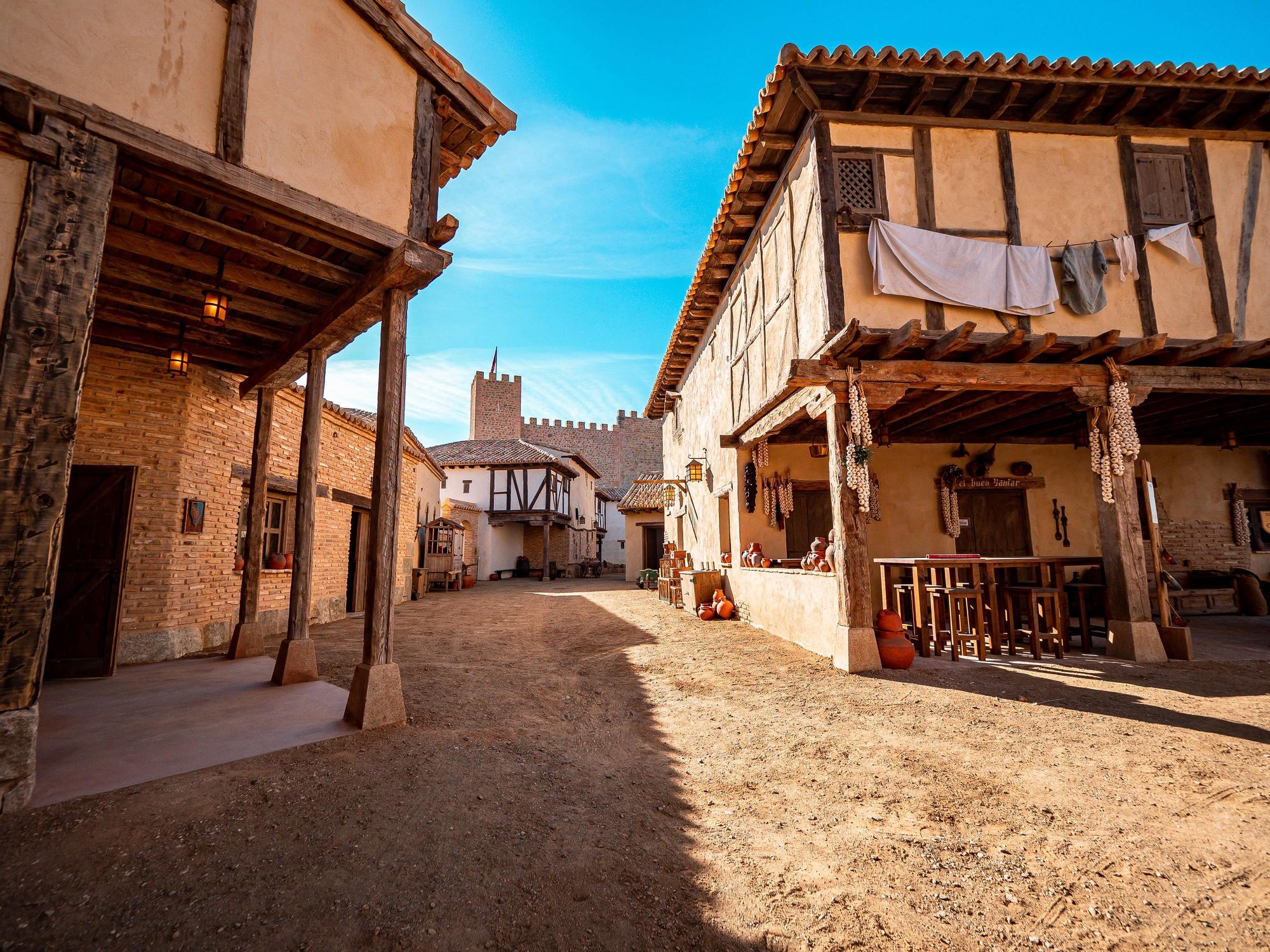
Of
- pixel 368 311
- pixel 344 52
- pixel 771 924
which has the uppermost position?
pixel 344 52

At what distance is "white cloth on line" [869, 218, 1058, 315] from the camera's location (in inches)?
248

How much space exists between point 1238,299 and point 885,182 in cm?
461

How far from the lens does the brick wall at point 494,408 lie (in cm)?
3991

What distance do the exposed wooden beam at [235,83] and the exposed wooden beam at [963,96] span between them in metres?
6.70

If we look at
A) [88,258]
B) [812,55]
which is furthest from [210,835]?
[812,55]

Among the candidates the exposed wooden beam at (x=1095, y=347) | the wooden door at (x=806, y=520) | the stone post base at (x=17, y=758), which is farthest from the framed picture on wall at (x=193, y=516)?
the exposed wooden beam at (x=1095, y=347)

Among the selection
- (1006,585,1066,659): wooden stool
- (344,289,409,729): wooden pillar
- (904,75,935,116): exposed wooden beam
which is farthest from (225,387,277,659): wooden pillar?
(1006,585,1066,659): wooden stool

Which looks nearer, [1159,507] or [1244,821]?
[1244,821]

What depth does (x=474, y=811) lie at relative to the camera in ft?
9.37

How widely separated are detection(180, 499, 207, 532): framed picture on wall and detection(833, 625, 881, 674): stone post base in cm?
747

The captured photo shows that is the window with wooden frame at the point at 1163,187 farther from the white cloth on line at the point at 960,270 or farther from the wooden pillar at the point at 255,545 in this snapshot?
the wooden pillar at the point at 255,545

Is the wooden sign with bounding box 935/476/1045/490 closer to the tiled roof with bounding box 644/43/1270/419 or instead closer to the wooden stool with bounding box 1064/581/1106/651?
the wooden stool with bounding box 1064/581/1106/651

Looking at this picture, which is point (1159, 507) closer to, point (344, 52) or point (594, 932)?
point (594, 932)

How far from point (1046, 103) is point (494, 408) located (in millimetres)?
36657
